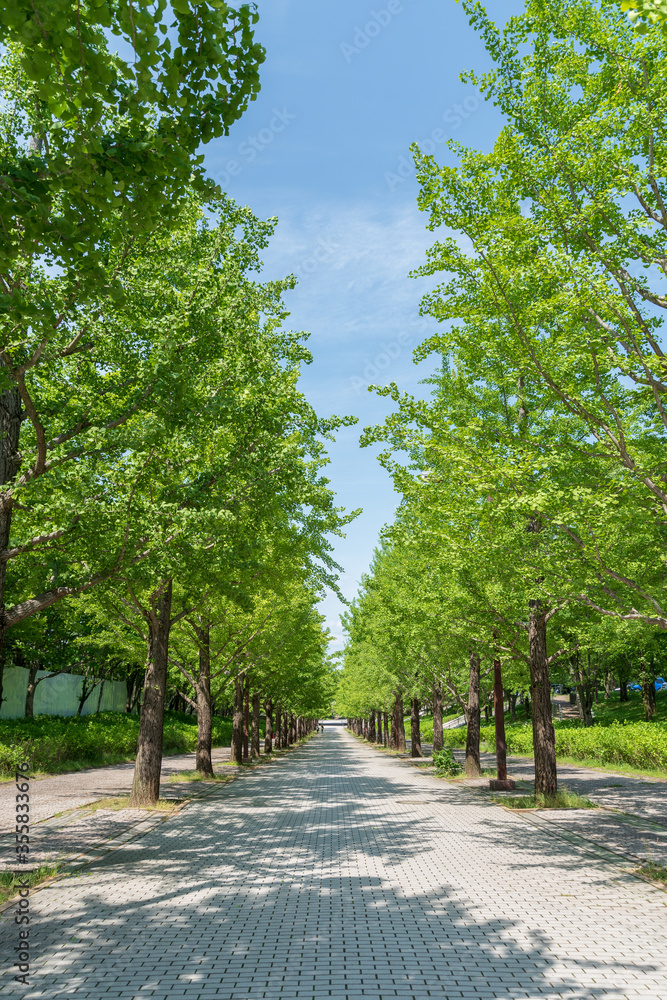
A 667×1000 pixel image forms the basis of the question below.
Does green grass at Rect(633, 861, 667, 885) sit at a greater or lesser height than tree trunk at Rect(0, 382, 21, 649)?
lesser

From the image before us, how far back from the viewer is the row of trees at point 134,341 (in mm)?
4375

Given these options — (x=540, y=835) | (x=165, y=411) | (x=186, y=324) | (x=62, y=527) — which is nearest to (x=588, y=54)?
(x=186, y=324)

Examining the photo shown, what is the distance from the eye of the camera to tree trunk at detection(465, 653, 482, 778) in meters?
21.6

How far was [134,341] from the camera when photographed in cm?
947

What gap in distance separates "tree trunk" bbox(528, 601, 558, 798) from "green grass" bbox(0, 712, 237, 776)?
16436 mm

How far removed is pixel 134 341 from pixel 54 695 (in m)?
34.0

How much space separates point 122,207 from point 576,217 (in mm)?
5962

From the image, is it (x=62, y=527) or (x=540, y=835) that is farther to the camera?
(x=540, y=835)

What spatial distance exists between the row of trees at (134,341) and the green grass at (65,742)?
9876mm

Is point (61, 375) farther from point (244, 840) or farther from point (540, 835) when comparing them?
point (540, 835)

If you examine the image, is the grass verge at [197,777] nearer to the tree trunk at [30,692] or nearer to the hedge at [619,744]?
the tree trunk at [30,692]

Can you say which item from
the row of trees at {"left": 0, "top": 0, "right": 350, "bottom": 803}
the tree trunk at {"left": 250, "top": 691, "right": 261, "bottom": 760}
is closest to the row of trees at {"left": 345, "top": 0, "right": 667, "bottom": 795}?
the row of trees at {"left": 0, "top": 0, "right": 350, "bottom": 803}

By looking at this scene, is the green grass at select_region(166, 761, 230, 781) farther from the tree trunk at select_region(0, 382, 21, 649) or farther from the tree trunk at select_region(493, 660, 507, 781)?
the tree trunk at select_region(0, 382, 21, 649)

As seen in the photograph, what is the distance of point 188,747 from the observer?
39.9 m
